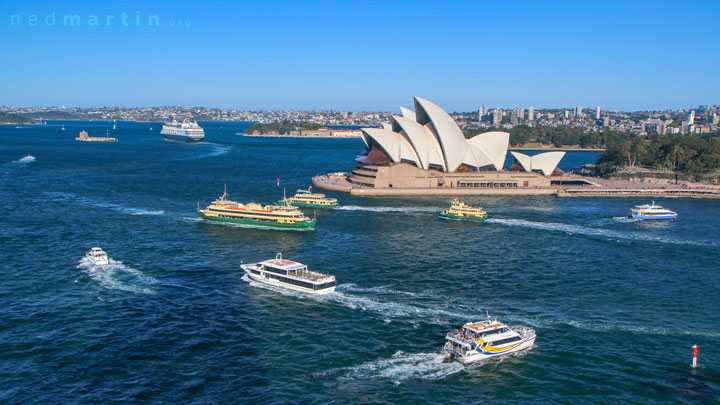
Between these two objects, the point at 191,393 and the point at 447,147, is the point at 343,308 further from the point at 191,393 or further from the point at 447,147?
the point at 447,147

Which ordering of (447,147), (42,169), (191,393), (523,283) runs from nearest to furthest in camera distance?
1. (191,393)
2. (523,283)
3. (447,147)
4. (42,169)

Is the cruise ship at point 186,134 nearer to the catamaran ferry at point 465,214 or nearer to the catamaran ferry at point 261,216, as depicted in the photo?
the catamaran ferry at point 261,216

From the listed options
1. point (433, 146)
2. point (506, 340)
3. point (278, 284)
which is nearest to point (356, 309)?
point (278, 284)

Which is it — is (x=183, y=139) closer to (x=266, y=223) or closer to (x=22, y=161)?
(x=22, y=161)

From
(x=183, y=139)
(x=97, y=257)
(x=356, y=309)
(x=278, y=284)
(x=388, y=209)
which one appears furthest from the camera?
(x=183, y=139)

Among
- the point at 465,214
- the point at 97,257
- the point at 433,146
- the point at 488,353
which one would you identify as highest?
the point at 433,146

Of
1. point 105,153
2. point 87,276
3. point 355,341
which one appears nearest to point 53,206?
point 87,276

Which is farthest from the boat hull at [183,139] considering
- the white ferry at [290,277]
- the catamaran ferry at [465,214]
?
the white ferry at [290,277]
